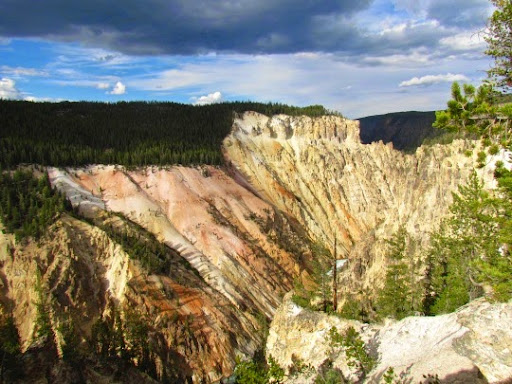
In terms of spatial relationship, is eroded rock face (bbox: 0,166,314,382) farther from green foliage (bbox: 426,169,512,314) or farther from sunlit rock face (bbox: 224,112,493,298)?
green foliage (bbox: 426,169,512,314)

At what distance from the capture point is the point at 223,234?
46.6 metres

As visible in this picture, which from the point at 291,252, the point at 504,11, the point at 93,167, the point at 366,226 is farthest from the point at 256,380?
the point at 366,226

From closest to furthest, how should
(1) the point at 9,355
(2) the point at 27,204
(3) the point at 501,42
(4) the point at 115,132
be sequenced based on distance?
(3) the point at 501,42
(1) the point at 9,355
(2) the point at 27,204
(4) the point at 115,132

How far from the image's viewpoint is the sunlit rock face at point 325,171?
202 feet

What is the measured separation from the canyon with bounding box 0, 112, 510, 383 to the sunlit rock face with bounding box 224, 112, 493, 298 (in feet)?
0.70

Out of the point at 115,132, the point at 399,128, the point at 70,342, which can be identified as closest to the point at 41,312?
the point at 70,342

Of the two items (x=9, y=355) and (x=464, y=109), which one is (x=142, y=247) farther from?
(x=464, y=109)

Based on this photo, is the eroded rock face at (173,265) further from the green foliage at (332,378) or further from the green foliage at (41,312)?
the green foliage at (332,378)

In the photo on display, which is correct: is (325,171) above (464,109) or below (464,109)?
below

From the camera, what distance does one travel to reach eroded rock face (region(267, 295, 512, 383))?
14320 mm

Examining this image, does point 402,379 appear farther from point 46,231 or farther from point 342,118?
point 342,118

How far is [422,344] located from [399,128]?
460 ft

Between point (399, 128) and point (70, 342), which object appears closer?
point (70, 342)

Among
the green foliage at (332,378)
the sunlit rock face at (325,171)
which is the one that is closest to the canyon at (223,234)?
the sunlit rock face at (325,171)
